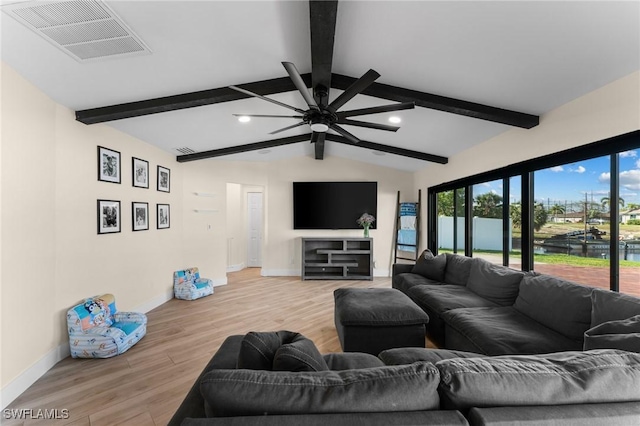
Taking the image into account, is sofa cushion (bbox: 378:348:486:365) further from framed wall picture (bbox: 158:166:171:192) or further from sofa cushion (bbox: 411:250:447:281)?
framed wall picture (bbox: 158:166:171:192)

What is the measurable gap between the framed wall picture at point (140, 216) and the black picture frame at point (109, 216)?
27cm

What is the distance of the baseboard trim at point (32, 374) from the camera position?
2175mm

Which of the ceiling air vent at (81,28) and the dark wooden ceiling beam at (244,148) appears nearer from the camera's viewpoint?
the ceiling air vent at (81,28)

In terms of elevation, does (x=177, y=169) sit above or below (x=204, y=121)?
below

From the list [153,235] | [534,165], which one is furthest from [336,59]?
[153,235]

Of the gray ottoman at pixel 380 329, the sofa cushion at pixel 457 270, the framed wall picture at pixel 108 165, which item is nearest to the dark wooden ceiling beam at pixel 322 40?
the gray ottoman at pixel 380 329

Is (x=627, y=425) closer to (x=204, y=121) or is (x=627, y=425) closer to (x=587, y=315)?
(x=587, y=315)

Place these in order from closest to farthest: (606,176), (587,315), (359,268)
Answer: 1. (587,315)
2. (606,176)
3. (359,268)

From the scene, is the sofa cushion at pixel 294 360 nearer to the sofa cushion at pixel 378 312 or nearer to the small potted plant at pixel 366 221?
the sofa cushion at pixel 378 312

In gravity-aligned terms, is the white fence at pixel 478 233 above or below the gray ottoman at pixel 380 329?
above

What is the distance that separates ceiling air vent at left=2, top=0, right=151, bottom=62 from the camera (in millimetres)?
1703

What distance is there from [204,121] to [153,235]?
1927mm

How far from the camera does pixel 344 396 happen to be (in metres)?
0.97

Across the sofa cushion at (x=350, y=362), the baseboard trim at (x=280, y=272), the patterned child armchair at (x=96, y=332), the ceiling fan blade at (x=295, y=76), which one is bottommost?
the baseboard trim at (x=280, y=272)
